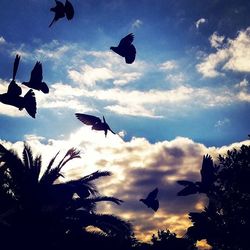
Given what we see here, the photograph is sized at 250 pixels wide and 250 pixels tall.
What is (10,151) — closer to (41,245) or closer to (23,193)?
(23,193)

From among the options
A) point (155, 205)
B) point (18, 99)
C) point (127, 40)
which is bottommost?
point (155, 205)

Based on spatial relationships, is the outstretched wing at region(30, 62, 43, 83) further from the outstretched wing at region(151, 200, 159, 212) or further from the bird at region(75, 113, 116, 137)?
the outstretched wing at region(151, 200, 159, 212)

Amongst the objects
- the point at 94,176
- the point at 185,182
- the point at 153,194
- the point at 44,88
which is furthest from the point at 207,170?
the point at 44,88

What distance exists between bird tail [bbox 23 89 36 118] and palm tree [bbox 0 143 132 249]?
21.7ft

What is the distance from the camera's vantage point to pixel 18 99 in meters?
6.08

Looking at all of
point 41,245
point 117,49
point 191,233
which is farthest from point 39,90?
point 191,233

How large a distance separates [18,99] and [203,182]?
27.4ft

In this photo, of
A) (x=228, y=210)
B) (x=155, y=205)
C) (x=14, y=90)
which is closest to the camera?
(x=14, y=90)

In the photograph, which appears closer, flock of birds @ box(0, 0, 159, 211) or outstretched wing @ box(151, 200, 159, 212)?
flock of birds @ box(0, 0, 159, 211)

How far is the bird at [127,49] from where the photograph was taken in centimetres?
651

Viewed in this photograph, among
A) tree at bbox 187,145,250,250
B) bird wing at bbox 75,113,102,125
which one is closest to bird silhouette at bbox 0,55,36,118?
bird wing at bbox 75,113,102,125

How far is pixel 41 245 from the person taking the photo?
1215cm

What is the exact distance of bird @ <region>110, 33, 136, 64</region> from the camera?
21.4 ft

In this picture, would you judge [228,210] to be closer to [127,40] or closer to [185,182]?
[185,182]
